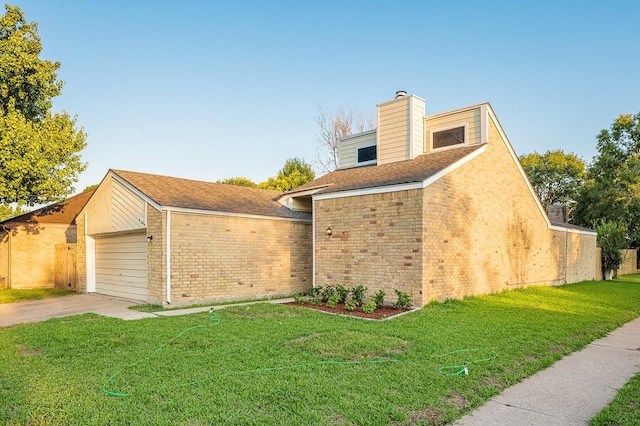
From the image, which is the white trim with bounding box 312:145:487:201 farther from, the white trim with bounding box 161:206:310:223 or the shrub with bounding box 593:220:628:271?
the shrub with bounding box 593:220:628:271

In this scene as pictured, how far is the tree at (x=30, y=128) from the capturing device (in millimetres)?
13398

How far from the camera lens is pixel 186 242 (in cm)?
1094

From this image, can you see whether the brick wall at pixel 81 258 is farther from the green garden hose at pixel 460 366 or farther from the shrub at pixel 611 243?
the shrub at pixel 611 243

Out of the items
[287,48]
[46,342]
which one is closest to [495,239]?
[287,48]

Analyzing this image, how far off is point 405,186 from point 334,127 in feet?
66.2

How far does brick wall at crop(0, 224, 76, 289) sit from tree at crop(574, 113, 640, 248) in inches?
1244

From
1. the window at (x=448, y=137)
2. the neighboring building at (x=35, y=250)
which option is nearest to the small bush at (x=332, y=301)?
the window at (x=448, y=137)

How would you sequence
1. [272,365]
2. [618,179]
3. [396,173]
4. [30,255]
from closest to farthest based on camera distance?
[272,365] → [396,173] → [30,255] → [618,179]

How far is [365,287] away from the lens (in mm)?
10992

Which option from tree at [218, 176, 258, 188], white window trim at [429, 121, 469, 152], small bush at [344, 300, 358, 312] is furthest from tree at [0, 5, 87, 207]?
tree at [218, 176, 258, 188]

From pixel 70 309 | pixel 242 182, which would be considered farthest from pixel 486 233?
pixel 242 182

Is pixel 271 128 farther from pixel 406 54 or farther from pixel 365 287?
pixel 365 287

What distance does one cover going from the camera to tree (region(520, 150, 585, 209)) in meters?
36.2

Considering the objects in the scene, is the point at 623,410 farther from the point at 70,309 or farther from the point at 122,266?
the point at 122,266
